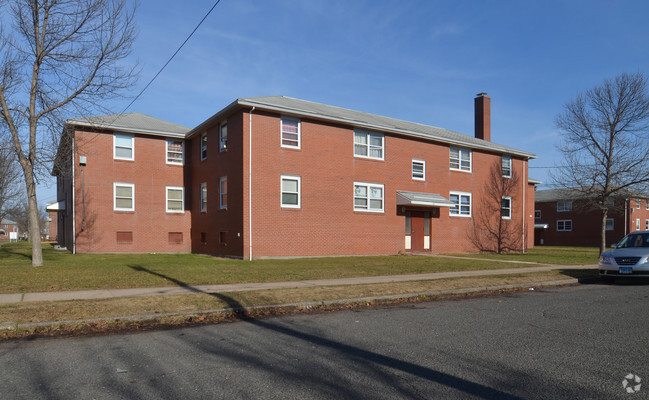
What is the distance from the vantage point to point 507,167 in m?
28.3

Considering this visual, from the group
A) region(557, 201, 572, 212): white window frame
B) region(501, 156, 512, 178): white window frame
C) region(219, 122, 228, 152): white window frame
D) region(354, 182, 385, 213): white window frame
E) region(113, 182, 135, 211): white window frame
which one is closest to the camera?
region(219, 122, 228, 152): white window frame

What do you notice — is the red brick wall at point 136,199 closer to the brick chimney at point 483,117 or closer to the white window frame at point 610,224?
the brick chimney at point 483,117

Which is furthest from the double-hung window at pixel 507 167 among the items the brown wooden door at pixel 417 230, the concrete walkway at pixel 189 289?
the concrete walkway at pixel 189 289

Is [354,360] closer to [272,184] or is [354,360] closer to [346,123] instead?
[272,184]

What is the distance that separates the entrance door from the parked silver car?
10003 millimetres

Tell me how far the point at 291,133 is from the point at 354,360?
15.1 meters

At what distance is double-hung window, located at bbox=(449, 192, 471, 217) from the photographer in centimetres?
2514

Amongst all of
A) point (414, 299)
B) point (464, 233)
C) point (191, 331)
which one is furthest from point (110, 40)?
point (464, 233)

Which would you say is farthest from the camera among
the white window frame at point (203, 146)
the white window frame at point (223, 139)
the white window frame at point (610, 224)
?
the white window frame at point (610, 224)

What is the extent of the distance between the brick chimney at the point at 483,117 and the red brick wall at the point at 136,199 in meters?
20.1

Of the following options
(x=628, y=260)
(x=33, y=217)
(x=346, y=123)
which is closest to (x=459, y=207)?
(x=346, y=123)

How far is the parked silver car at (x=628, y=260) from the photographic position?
1263 centimetres

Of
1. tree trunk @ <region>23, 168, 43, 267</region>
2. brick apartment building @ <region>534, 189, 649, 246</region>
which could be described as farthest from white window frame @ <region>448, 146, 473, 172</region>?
brick apartment building @ <region>534, 189, 649, 246</region>

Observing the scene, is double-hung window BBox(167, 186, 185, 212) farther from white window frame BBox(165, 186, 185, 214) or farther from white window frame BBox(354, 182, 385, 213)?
white window frame BBox(354, 182, 385, 213)
